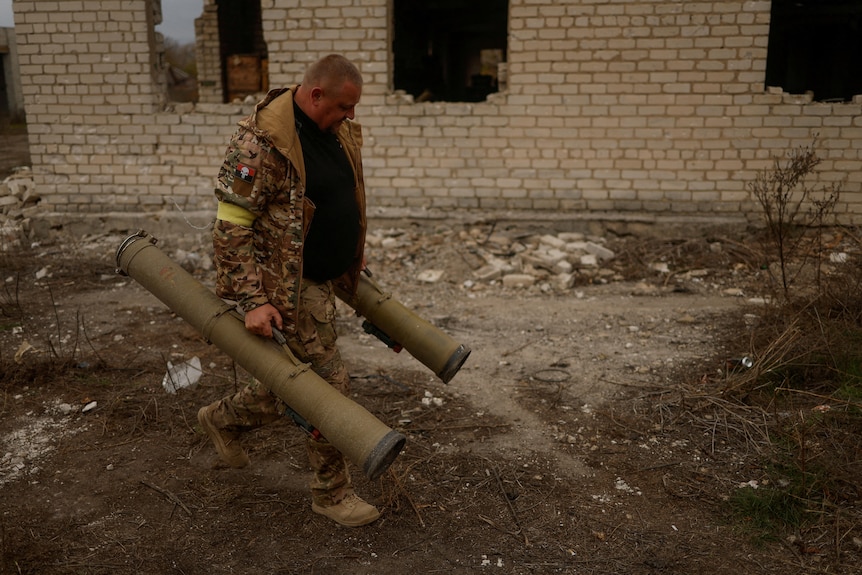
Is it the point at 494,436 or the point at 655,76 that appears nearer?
the point at 494,436

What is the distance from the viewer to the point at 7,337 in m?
5.38

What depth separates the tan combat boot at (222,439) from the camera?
3.12 meters

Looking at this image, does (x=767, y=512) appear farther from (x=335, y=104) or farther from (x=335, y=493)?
(x=335, y=104)

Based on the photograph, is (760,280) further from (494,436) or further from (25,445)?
(25,445)

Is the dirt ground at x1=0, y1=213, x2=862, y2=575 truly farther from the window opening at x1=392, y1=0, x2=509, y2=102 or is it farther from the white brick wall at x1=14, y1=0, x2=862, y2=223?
the window opening at x1=392, y1=0, x2=509, y2=102

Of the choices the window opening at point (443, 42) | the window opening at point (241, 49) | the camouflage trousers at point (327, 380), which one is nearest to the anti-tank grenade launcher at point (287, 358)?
the camouflage trousers at point (327, 380)

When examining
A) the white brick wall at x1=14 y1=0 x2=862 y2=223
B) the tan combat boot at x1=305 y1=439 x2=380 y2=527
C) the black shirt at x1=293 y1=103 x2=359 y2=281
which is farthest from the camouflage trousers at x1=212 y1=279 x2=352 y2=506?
the white brick wall at x1=14 y1=0 x2=862 y2=223

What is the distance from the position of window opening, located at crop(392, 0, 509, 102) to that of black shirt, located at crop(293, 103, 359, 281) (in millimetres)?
5903

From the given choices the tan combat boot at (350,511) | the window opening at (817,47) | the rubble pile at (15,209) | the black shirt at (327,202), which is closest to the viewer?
the black shirt at (327,202)

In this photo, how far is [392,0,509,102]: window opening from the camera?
10.6 metres

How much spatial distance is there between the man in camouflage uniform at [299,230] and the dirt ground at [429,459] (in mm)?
361

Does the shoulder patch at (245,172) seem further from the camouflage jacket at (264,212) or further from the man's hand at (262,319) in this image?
the man's hand at (262,319)

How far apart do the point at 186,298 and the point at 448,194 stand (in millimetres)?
5513

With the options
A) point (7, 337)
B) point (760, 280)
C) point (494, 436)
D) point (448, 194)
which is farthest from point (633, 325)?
point (7, 337)
